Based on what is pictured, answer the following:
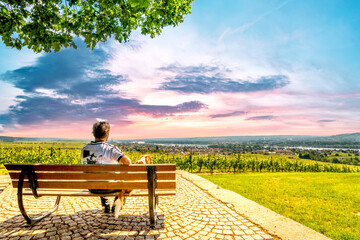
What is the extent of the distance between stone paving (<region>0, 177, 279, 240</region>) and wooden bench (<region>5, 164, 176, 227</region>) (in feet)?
1.53

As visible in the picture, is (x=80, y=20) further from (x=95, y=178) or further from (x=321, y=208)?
(x=321, y=208)

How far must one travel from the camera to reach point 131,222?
12.4ft

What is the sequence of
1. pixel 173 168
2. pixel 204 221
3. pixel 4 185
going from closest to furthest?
1. pixel 173 168
2. pixel 204 221
3. pixel 4 185

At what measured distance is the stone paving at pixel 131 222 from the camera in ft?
10.7

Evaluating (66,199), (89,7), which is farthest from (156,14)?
(66,199)

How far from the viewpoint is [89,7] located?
6176mm

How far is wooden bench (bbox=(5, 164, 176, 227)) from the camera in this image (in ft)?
10.6

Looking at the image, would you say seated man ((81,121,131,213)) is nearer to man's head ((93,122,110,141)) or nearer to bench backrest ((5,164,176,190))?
man's head ((93,122,110,141))

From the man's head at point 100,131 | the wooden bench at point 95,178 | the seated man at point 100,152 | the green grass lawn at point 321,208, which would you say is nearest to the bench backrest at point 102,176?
the wooden bench at point 95,178

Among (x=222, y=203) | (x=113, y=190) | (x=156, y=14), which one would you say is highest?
(x=156, y=14)

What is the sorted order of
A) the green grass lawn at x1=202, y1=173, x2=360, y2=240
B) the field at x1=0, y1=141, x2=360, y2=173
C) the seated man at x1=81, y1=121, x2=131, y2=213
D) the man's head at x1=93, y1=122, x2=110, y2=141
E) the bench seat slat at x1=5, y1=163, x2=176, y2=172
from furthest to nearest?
the field at x1=0, y1=141, x2=360, y2=173 < the green grass lawn at x1=202, y1=173, x2=360, y2=240 < the man's head at x1=93, y1=122, x2=110, y2=141 < the seated man at x1=81, y1=121, x2=131, y2=213 < the bench seat slat at x1=5, y1=163, x2=176, y2=172

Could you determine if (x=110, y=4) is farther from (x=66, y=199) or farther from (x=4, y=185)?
(x=4, y=185)

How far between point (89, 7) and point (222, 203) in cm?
709

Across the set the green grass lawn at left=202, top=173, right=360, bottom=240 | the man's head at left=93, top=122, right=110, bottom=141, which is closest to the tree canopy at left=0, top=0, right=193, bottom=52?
the man's head at left=93, top=122, right=110, bottom=141
